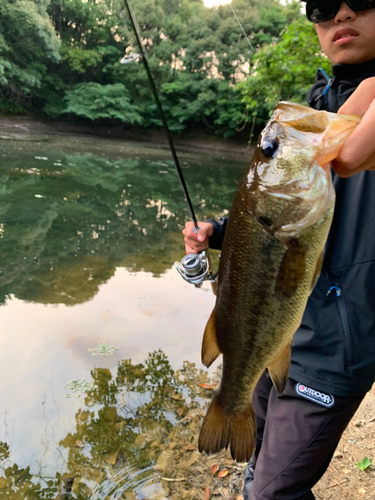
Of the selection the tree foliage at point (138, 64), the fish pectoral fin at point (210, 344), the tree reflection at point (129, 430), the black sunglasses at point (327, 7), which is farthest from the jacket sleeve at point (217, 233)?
the tree foliage at point (138, 64)

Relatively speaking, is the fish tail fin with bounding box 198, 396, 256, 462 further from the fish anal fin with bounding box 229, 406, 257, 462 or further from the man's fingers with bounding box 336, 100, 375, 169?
the man's fingers with bounding box 336, 100, 375, 169

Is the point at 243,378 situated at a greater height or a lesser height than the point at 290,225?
lesser

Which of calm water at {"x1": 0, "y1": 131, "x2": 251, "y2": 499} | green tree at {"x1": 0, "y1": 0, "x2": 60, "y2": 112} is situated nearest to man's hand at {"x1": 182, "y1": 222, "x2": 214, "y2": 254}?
calm water at {"x1": 0, "y1": 131, "x2": 251, "y2": 499}

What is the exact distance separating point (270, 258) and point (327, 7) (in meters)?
1.36

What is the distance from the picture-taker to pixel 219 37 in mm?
33312

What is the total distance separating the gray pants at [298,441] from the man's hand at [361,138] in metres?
1.02

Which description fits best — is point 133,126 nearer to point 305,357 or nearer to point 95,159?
point 95,159

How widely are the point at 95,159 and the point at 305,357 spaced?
1894 centimetres

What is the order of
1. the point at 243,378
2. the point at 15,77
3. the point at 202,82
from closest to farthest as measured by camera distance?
the point at 243,378 → the point at 15,77 → the point at 202,82

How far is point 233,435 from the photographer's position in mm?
1663

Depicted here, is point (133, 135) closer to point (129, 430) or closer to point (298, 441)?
point (129, 430)

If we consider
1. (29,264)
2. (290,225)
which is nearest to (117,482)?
(290,225)

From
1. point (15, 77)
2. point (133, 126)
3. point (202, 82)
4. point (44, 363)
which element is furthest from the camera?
A: point (133, 126)

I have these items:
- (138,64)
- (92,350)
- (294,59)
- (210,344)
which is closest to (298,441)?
(210,344)
